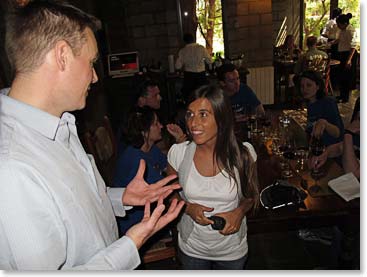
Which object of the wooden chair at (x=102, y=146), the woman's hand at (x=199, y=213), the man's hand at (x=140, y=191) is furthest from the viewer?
the wooden chair at (x=102, y=146)

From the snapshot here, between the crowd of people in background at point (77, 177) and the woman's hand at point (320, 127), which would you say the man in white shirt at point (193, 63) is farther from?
the crowd of people in background at point (77, 177)

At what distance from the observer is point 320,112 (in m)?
2.61

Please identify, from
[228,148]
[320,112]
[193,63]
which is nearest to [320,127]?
[320,112]

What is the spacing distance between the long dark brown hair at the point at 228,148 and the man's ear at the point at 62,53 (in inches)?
31.1

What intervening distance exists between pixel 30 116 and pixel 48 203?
0.25m

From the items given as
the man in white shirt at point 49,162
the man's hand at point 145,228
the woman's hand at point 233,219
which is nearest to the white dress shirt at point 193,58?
the woman's hand at point 233,219

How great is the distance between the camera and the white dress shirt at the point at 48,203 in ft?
2.50

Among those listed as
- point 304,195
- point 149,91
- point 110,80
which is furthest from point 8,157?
point 110,80

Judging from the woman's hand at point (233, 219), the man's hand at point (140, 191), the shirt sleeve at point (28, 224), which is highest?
the shirt sleeve at point (28, 224)

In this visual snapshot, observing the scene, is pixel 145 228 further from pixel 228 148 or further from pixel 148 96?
pixel 148 96

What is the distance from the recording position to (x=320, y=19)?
7.38 meters

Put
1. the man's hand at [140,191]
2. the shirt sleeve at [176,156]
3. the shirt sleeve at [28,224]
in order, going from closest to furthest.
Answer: the shirt sleeve at [28,224] < the man's hand at [140,191] < the shirt sleeve at [176,156]

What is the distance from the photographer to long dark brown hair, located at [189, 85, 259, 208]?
1.51 metres

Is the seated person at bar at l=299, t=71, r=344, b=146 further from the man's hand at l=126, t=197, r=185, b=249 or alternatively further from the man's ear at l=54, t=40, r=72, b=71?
the man's ear at l=54, t=40, r=72, b=71
